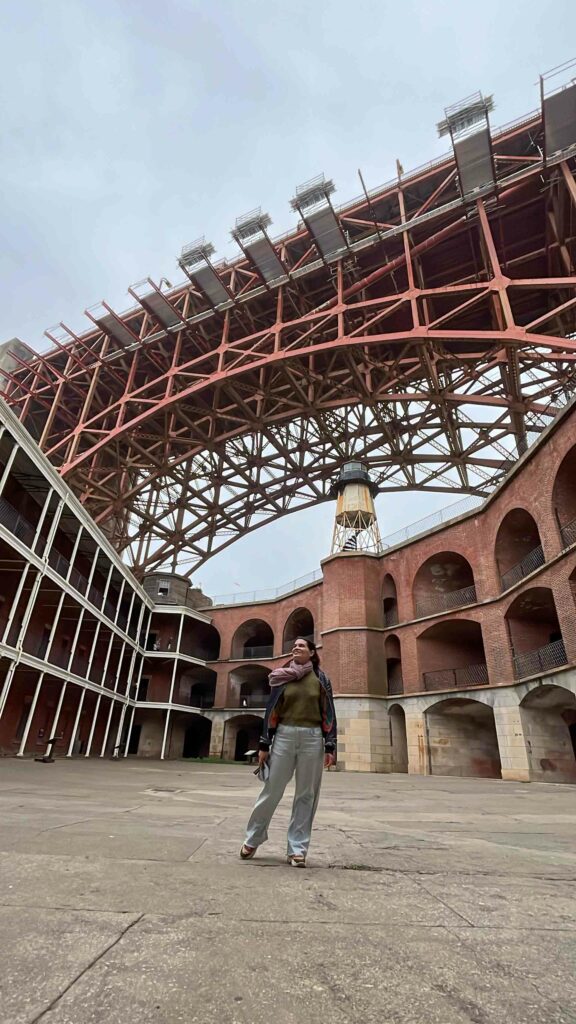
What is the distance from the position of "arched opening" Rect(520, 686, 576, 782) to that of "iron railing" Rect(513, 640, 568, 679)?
2.40 ft

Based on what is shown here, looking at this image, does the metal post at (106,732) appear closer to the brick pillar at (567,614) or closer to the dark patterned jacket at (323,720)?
the brick pillar at (567,614)

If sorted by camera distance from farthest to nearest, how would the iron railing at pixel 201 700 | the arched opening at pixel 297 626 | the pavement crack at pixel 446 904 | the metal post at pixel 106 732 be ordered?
the iron railing at pixel 201 700, the arched opening at pixel 297 626, the metal post at pixel 106 732, the pavement crack at pixel 446 904

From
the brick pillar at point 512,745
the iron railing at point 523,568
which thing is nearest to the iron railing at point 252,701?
the brick pillar at point 512,745

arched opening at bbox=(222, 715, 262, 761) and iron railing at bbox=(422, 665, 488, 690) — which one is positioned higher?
iron railing at bbox=(422, 665, 488, 690)

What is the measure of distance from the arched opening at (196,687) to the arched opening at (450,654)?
52.8ft

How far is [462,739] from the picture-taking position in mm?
21781

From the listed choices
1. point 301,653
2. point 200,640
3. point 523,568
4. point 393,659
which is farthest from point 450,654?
point 301,653

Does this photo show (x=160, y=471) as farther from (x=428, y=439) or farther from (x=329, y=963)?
(x=329, y=963)

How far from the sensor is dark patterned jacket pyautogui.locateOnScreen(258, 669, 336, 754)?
145 inches

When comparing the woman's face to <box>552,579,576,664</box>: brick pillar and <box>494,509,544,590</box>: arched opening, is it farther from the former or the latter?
<box>494,509,544,590</box>: arched opening

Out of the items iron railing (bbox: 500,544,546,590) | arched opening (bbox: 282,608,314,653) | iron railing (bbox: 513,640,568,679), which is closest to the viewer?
iron railing (bbox: 513,640,568,679)

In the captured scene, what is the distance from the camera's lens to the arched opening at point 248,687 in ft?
109

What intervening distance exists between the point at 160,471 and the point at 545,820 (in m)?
26.6

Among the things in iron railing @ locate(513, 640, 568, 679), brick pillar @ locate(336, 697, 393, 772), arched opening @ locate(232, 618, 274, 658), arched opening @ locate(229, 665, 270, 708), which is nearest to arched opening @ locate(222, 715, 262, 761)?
arched opening @ locate(229, 665, 270, 708)
